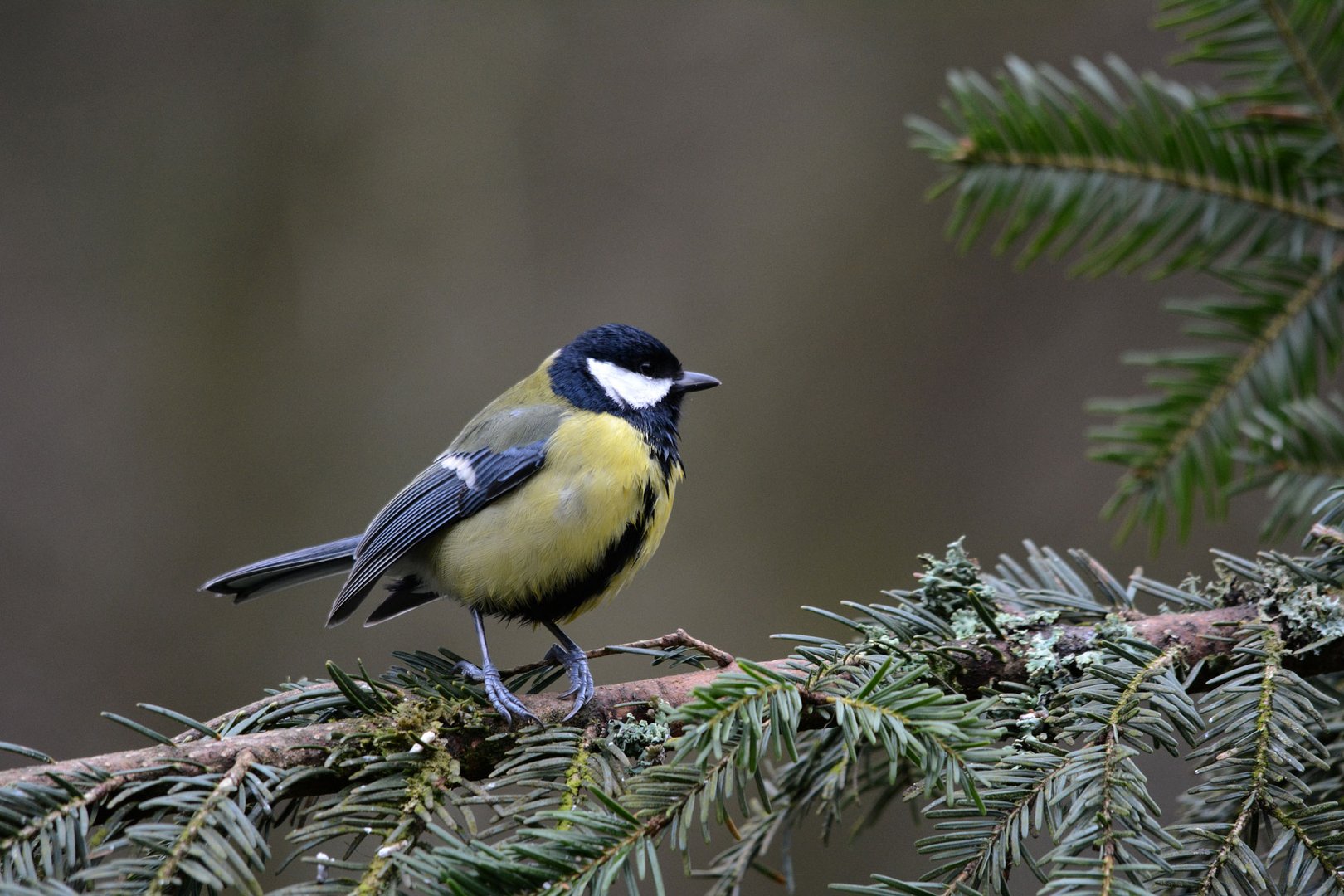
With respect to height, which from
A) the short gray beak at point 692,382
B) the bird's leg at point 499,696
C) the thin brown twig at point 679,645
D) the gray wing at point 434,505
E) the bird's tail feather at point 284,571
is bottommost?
the bird's leg at point 499,696

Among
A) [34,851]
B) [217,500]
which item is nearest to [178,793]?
[34,851]

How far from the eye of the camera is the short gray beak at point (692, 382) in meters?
1.88

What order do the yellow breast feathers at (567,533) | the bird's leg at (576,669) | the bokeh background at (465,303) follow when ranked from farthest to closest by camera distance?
the bokeh background at (465,303) → the yellow breast feathers at (567,533) → the bird's leg at (576,669)

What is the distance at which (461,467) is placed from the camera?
5.61ft

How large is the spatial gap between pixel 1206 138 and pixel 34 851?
1531mm

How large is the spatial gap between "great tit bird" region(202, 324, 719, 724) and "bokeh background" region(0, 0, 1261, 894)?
1.06m

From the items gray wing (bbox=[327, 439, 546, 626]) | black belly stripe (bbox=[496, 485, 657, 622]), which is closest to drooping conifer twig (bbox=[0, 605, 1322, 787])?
black belly stripe (bbox=[496, 485, 657, 622])

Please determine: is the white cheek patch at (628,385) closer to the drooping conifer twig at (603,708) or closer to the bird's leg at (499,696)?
the bird's leg at (499,696)

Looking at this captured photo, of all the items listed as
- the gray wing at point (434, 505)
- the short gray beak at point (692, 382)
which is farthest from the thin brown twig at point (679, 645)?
the short gray beak at point (692, 382)

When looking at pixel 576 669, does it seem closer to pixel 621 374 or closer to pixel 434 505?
pixel 434 505

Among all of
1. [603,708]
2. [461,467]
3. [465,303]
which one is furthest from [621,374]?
[465,303]

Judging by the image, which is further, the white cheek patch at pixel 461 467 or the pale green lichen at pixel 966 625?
the white cheek patch at pixel 461 467

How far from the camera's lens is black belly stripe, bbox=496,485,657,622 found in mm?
1563

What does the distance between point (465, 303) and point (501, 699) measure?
7.32 ft
